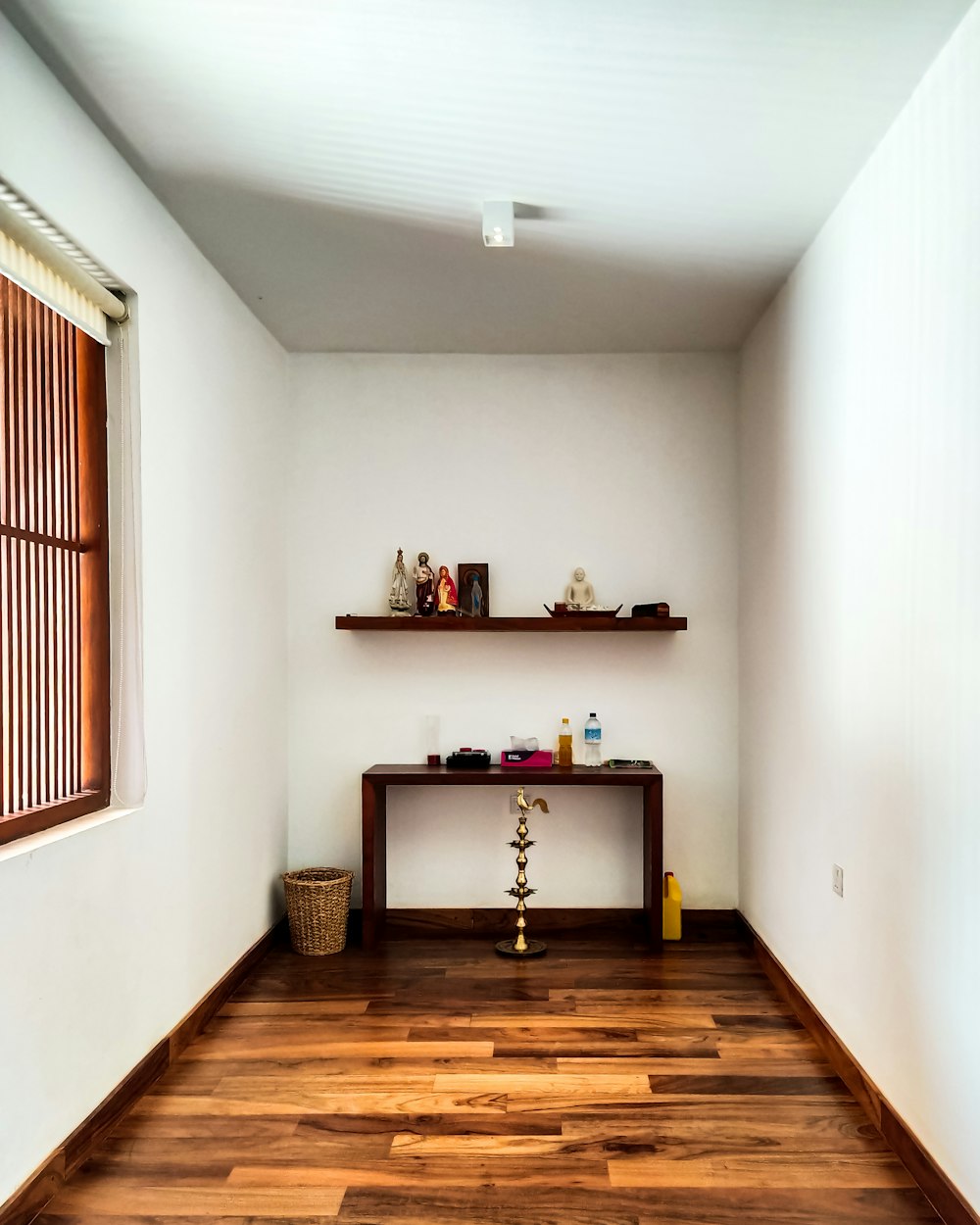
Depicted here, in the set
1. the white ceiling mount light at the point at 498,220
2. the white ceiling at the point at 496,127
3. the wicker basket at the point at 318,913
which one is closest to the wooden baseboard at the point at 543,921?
the wicker basket at the point at 318,913

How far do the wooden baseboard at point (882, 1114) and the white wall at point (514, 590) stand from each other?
108cm

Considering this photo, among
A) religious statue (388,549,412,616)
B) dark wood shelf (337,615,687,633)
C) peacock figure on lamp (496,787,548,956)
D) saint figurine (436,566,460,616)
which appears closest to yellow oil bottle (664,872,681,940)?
peacock figure on lamp (496,787,548,956)

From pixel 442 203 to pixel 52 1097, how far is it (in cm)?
260

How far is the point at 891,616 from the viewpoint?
2666 mm

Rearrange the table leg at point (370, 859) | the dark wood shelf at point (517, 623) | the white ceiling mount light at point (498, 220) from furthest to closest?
1. the dark wood shelf at point (517, 623)
2. the table leg at point (370, 859)
3. the white ceiling mount light at point (498, 220)

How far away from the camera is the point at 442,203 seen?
3137 millimetres

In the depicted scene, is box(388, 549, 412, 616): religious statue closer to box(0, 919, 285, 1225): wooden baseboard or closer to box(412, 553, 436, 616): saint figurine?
box(412, 553, 436, 616): saint figurine

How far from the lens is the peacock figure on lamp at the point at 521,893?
4.23 m

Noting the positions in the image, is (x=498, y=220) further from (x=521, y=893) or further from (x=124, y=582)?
(x=521, y=893)

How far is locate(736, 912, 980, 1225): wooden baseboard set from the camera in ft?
7.12

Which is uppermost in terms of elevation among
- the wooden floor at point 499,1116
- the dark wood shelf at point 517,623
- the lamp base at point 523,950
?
the dark wood shelf at point 517,623

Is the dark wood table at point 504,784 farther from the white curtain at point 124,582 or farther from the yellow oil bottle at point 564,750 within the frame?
the white curtain at point 124,582

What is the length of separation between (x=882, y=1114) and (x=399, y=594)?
273 cm

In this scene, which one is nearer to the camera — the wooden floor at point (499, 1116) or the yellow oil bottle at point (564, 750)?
the wooden floor at point (499, 1116)
